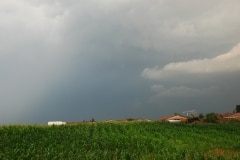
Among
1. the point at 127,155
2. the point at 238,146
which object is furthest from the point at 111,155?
the point at 238,146

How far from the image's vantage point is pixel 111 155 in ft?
101

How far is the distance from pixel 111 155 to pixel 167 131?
79.4 feet

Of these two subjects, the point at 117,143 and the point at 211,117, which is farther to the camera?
the point at 211,117

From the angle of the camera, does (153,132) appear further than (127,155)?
Yes

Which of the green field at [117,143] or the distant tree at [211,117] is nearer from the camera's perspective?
the green field at [117,143]

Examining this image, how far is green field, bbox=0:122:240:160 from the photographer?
30.2m

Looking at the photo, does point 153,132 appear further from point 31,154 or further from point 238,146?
point 31,154

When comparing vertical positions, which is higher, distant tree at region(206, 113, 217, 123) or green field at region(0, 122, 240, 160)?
distant tree at region(206, 113, 217, 123)

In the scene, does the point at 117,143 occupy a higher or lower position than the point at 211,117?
lower

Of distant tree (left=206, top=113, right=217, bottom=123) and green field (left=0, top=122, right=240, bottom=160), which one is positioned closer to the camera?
green field (left=0, top=122, right=240, bottom=160)

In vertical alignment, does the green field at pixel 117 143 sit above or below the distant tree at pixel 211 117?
below

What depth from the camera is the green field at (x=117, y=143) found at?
99.2ft

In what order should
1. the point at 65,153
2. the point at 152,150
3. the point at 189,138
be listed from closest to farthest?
the point at 65,153 → the point at 152,150 → the point at 189,138

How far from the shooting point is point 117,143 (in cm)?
4138
